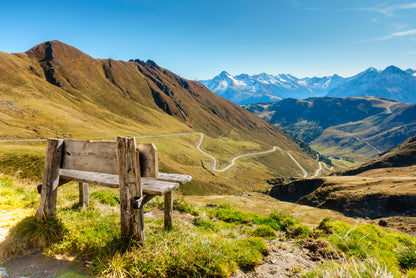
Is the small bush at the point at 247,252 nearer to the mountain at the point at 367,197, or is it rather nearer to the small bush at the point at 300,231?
the small bush at the point at 300,231

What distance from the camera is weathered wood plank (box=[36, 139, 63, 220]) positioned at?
5.75 metres

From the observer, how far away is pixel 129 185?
15.7 ft

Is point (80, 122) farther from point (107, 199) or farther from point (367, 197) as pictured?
point (367, 197)

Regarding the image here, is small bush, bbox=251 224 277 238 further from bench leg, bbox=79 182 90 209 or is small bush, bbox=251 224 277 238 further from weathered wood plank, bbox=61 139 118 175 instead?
bench leg, bbox=79 182 90 209

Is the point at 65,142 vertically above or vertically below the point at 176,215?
above

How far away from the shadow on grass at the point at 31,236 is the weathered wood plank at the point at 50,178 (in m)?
0.29

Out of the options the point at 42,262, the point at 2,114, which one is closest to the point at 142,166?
the point at 42,262

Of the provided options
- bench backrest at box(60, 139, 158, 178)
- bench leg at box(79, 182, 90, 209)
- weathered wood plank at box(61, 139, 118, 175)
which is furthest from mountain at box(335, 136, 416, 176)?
weathered wood plank at box(61, 139, 118, 175)

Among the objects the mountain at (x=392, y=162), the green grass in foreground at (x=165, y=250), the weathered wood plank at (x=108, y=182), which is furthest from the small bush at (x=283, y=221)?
the mountain at (x=392, y=162)

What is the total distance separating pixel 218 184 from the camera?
297 ft

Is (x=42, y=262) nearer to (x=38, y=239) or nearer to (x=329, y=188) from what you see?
(x=38, y=239)

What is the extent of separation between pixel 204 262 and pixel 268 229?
4.75m

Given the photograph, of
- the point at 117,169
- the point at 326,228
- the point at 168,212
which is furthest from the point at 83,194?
the point at 326,228

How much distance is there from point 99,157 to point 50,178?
6.61 ft
